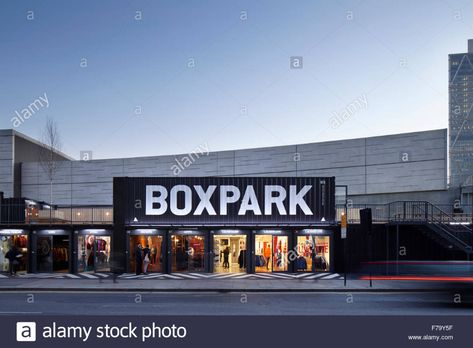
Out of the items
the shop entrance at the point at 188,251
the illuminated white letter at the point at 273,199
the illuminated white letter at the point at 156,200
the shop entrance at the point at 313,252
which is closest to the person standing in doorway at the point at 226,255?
the shop entrance at the point at 188,251

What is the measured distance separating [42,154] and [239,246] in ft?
127

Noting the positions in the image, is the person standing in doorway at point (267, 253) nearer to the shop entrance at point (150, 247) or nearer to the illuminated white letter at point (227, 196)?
the illuminated white letter at point (227, 196)

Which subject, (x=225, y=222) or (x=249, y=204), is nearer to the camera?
(x=225, y=222)

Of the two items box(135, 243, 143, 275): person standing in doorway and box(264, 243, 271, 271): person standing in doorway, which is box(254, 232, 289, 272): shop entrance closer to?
box(264, 243, 271, 271): person standing in doorway

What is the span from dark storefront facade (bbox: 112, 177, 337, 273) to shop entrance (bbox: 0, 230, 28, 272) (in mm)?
5456

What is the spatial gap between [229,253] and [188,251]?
2355 millimetres

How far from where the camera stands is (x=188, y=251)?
2731 centimetres

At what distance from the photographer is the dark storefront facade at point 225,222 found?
26.9m

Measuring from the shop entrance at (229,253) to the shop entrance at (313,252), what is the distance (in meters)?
3.08

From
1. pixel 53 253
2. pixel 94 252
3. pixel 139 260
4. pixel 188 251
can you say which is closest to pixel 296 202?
pixel 188 251

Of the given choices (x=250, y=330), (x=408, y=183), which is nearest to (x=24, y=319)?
(x=250, y=330)

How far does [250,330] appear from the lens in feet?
26.8

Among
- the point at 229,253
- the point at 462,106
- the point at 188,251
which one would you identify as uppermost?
the point at 462,106

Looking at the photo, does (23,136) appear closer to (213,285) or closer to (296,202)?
(296,202)
